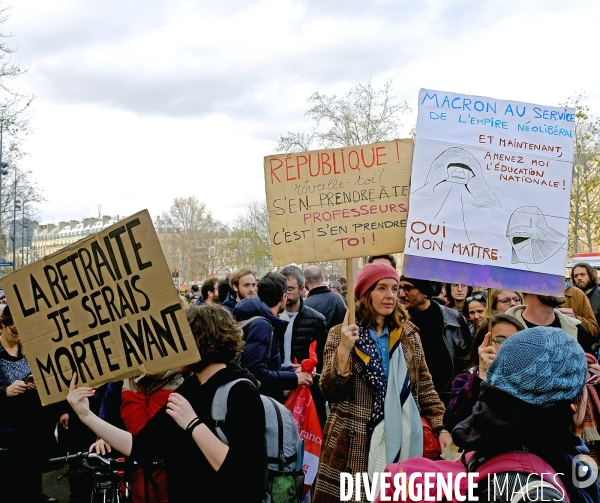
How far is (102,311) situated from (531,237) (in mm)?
2347

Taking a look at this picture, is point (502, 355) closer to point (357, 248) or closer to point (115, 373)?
point (115, 373)

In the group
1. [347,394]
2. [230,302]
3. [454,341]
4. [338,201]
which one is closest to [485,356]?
[347,394]

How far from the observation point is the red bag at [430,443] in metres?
3.92

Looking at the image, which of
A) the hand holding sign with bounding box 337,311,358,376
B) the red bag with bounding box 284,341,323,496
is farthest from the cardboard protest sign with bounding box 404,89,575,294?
the red bag with bounding box 284,341,323,496

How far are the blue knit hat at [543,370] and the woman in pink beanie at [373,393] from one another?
5.63 feet

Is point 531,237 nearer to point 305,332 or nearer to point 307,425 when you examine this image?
point 307,425

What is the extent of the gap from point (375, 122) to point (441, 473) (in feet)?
130

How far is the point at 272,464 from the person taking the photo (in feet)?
10.9

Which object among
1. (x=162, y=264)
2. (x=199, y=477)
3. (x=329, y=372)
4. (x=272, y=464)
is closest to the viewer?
(x=199, y=477)

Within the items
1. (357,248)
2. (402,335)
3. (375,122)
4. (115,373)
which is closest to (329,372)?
(402,335)

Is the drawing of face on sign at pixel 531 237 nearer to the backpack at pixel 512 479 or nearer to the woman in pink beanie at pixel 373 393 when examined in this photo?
the woman in pink beanie at pixel 373 393

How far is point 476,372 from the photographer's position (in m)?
3.64

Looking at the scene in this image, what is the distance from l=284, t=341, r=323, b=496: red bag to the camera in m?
5.09

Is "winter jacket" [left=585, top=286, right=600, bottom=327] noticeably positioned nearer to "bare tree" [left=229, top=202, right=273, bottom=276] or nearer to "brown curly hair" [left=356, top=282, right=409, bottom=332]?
"brown curly hair" [left=356, top=282, right=409, bottom=332]
